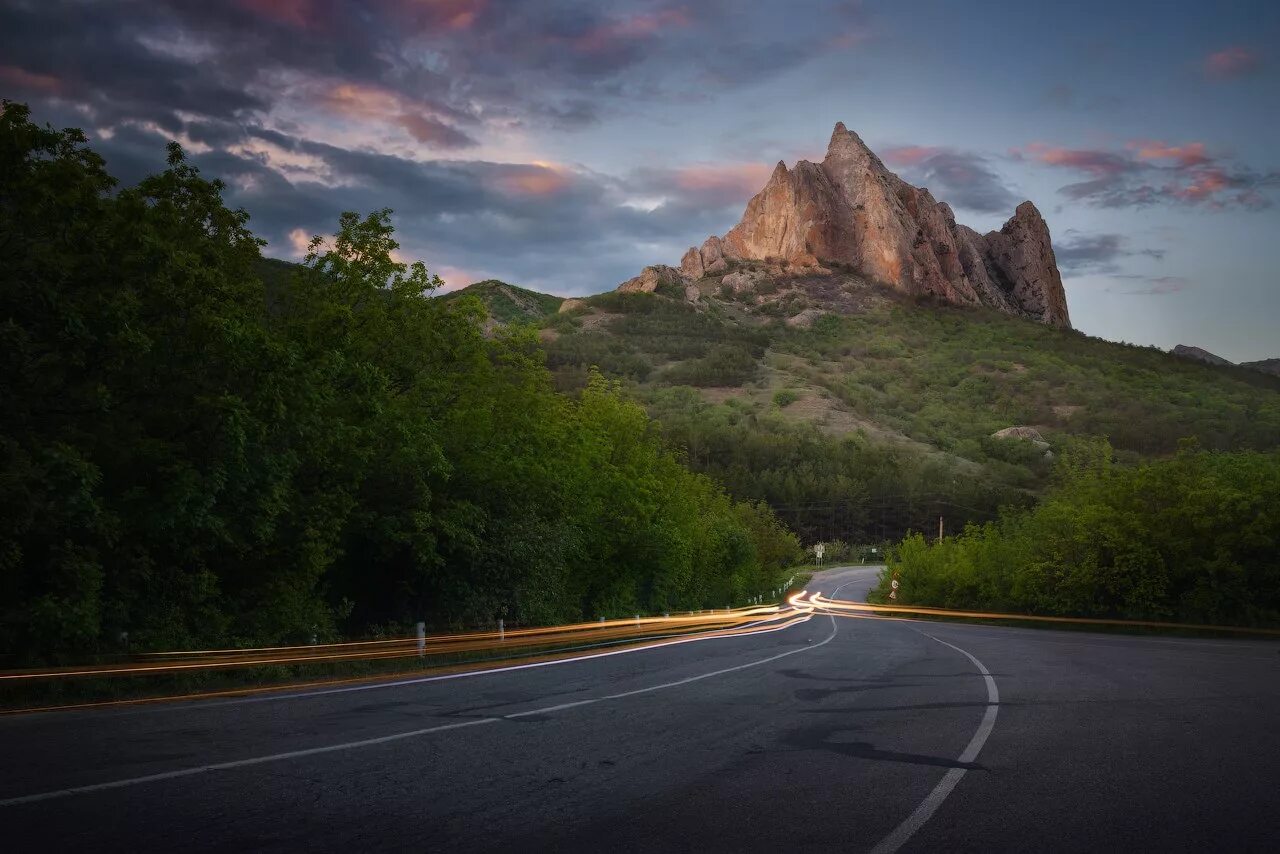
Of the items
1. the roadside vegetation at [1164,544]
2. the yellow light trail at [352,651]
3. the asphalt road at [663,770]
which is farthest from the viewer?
the roadside vegetation at [1164,544]

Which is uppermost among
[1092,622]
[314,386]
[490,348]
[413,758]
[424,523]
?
[490,348]

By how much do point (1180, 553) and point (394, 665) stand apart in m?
31.4

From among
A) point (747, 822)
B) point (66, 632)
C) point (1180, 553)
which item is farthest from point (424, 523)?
point (1180, 553)

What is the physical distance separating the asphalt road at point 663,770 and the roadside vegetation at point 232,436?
4.18 metres

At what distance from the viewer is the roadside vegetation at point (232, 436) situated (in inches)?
567

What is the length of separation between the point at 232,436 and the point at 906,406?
172m

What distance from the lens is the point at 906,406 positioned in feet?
582

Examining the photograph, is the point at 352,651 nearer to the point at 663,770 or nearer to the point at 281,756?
the point at 281,756

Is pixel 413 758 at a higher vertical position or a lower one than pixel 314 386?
lower

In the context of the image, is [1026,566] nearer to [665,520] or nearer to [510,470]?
[665,520]

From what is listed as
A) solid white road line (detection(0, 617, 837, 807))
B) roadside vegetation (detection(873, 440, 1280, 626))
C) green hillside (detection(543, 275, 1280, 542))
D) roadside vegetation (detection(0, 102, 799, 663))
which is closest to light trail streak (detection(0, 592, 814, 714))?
roadside vegetation (detection(0, 102, 799, 663))

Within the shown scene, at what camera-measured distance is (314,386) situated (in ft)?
58.1

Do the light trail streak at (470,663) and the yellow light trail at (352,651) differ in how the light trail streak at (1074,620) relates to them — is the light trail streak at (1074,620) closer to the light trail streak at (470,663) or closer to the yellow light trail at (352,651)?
the light trail streak at (470,663)

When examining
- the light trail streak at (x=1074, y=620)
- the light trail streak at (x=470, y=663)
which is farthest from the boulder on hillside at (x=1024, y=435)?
the light trail streak at (x=470, y=663)
